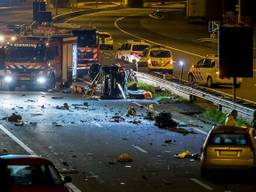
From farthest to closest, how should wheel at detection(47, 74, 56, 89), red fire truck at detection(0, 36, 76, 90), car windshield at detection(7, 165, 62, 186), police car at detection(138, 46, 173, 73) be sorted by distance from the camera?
police car at detection(138, 46, 173, 73)
wheel at detection(47, 74, 56, 89)
red fire truck at detection(0, 36, 76, 90)
car windshield at detection(7, 165, 62, 186)

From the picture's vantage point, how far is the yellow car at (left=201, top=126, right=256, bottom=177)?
72.1ft

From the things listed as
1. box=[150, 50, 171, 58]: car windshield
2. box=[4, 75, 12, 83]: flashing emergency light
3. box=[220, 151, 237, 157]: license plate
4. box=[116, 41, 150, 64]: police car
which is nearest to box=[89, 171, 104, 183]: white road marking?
box=[220, 151, 237, 157]: license plate

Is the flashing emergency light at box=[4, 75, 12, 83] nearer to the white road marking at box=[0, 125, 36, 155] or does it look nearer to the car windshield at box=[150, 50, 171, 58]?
the white road marking at box=[0, 125, 36, 155]

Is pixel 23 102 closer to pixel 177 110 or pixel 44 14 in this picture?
pixel 177 110

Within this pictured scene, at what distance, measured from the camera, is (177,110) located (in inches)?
1526

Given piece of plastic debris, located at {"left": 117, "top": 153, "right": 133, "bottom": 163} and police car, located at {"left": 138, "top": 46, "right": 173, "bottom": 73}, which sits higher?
piece of plastic debris, located at {"left": 117, "top": 153, "right": 133, "bottom": 163}

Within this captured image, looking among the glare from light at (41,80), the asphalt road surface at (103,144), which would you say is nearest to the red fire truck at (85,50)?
the glare from light at (41,80)

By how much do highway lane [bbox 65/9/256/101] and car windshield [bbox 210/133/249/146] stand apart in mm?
20792

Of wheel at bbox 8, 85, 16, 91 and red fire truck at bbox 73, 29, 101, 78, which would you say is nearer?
wheel at bbox 8, 85, 16, 91

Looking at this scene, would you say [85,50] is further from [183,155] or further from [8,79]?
[183,155]

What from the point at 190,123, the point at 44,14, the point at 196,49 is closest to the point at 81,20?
the point at 44,14

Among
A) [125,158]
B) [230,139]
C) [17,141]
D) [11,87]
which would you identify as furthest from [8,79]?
[230,139]

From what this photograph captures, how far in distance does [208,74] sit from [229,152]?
27.1 metres

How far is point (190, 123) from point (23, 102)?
9.16 metres
